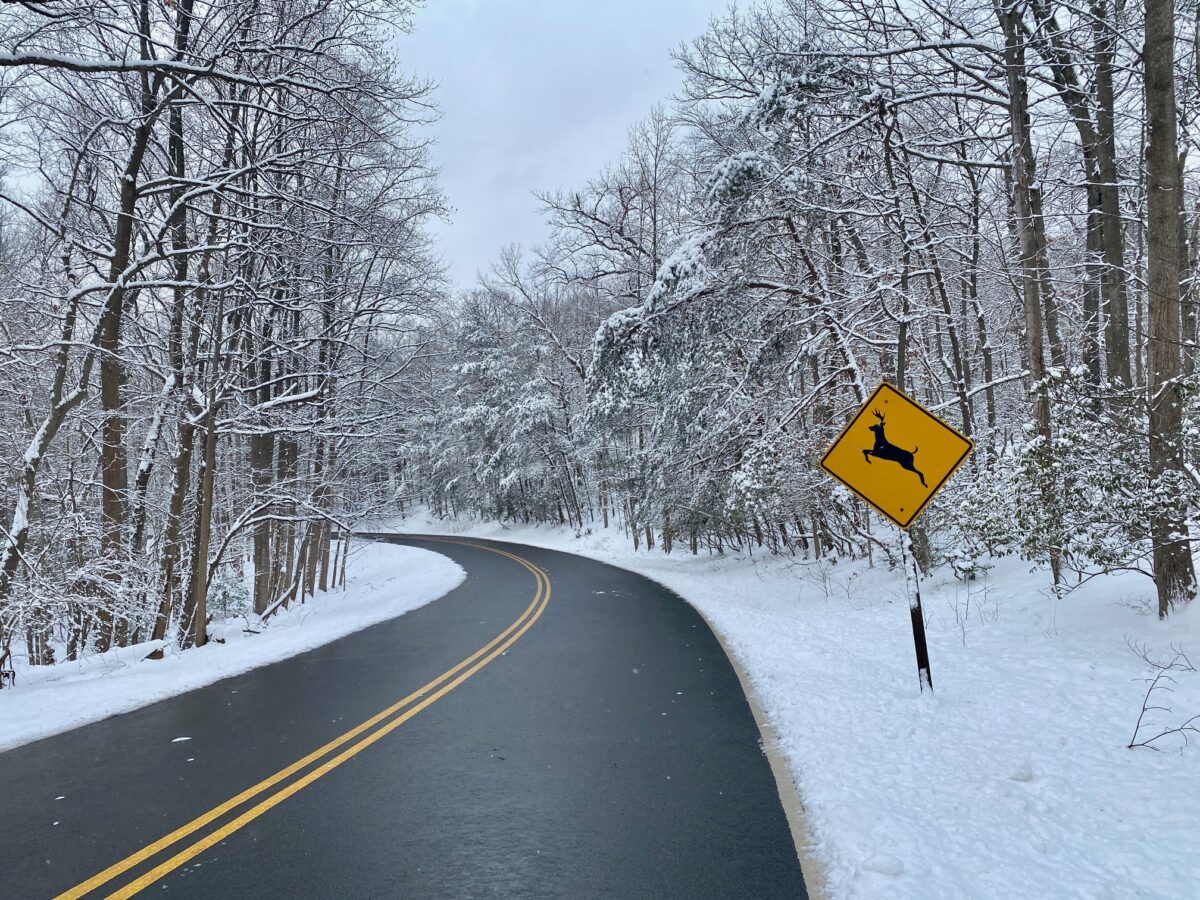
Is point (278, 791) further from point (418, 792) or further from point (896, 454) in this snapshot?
point (896, 454)

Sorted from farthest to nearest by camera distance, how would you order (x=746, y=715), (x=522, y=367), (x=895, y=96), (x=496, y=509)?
(x=496, y=509) < (x=522, y=367) < (x=895, y=96) < (x=746, y=715)

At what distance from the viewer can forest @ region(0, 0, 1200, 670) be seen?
7.55 metres

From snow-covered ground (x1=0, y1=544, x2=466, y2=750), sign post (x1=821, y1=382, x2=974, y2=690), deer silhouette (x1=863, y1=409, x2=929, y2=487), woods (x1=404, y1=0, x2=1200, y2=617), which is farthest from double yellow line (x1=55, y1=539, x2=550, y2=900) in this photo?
woods (x1=404, y1=0, x2=1200, y2=617)

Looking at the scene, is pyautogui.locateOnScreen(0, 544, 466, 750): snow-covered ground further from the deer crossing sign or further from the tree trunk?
the tree trunk

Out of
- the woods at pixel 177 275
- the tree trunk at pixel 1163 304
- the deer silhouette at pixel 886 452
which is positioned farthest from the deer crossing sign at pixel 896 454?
the woods at pixel 177 275

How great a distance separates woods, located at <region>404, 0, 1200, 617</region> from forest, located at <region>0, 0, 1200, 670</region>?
0.23ft

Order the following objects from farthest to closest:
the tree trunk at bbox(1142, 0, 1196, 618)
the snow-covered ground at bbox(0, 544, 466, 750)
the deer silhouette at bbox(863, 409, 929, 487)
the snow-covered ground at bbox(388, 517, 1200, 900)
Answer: the snow-covered ground at bbox(0, 544, 466, 750)
the tree trunk at bbox(1142, 0, 1196, 618)
the deer silhouette at bbox(863, 409, 929, 487)
the snow-covered ground at bbox(388, 517, 1200, 900)

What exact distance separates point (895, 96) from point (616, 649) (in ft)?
29.4

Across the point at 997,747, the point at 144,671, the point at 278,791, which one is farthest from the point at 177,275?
the point at 997,747

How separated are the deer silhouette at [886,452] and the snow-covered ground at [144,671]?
24.9 ft

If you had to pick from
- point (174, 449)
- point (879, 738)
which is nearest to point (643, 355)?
point (879, 738)

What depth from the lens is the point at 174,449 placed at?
16453mm

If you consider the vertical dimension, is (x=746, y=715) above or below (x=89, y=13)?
below

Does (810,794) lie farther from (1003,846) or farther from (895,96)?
(895,96)
